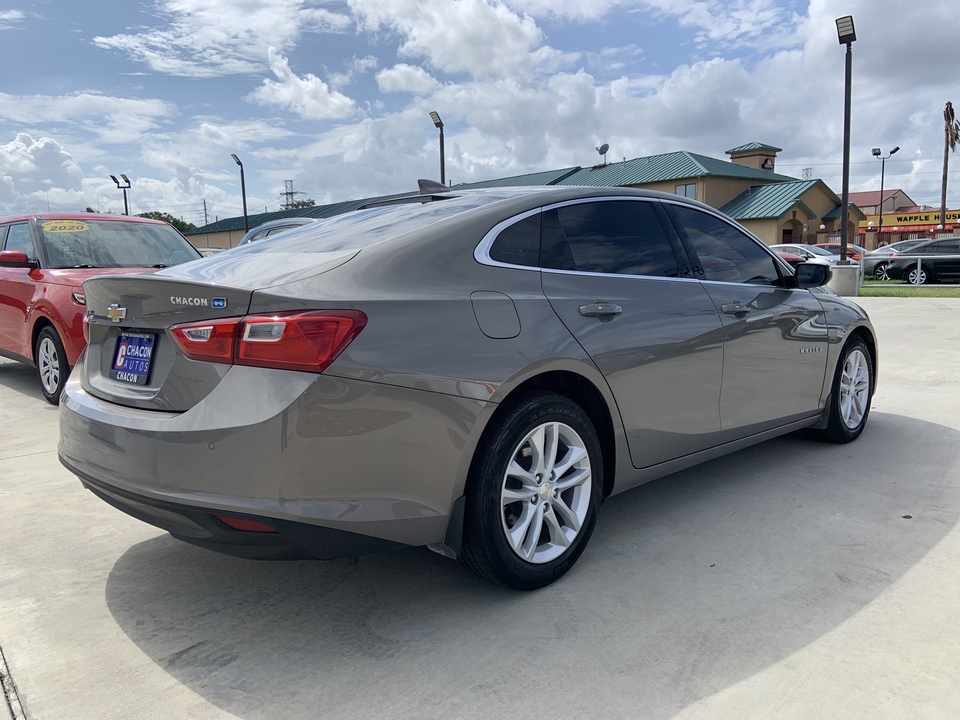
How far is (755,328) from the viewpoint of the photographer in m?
4.03

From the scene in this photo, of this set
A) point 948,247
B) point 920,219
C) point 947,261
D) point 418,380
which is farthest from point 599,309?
point 920,219

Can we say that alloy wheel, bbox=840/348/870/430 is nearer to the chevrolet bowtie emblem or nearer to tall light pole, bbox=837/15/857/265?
the chevrolet bowtie emblem

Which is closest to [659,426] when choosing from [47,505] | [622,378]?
[622,378]

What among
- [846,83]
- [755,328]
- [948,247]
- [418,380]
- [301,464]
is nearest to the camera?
[301,464]

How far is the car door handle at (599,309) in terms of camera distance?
123 inches

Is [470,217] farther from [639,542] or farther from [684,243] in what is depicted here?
[639,542]

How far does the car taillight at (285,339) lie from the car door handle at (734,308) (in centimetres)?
213

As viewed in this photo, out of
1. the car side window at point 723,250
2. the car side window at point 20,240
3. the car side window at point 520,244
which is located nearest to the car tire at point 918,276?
the car side window at point 723,250

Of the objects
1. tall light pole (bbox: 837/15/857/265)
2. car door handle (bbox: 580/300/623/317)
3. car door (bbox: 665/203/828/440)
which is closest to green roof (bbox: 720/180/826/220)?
tall light pole (bbox: 837/15/857/265)

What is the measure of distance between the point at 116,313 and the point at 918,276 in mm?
24141

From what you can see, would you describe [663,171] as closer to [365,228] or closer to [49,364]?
[49,364]

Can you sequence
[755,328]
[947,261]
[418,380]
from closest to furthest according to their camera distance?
[418,380] → [755,328] → [947,261]

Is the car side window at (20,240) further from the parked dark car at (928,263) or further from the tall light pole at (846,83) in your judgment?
the parked dark car at (928,263)

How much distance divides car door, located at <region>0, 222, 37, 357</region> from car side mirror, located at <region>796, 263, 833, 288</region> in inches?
241
